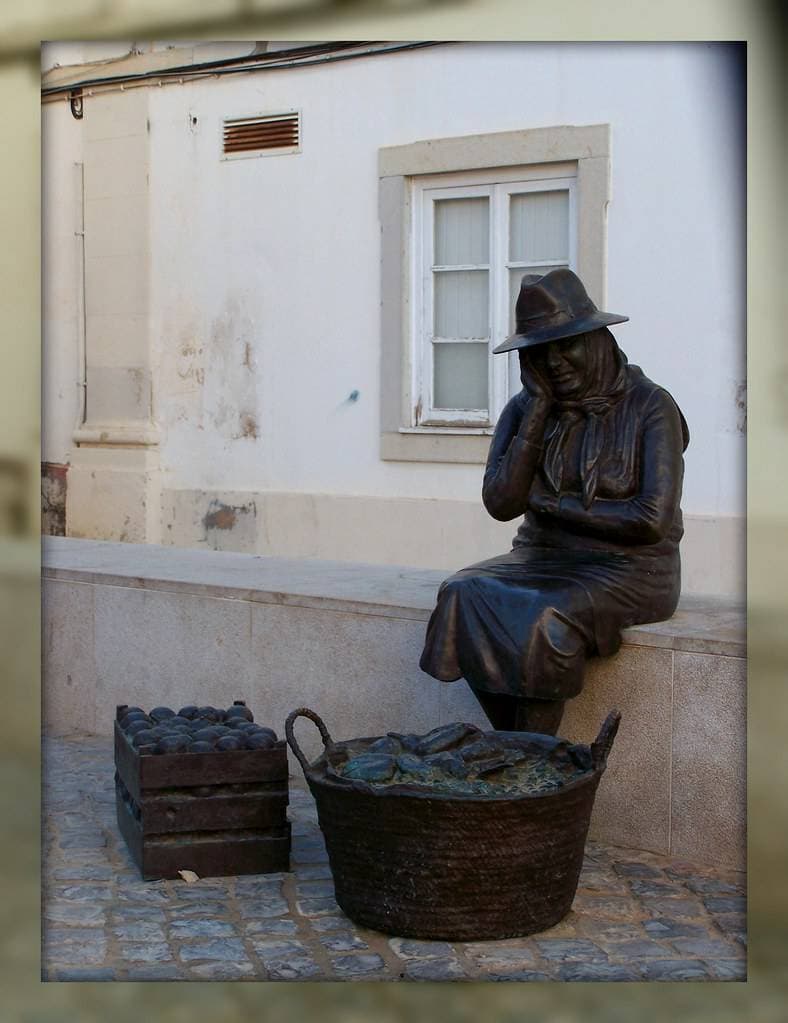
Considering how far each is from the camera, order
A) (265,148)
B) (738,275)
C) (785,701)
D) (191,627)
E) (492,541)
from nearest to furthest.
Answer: (785,701) < (191,627) < (738,275) < (492,541) < (265,148)

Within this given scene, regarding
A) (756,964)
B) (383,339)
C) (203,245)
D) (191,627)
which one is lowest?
(756,964)

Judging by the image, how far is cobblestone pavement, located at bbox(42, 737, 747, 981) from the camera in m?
4.15

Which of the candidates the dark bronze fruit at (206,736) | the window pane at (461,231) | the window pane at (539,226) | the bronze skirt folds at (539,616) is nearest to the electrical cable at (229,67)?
the window pane at (461,231)

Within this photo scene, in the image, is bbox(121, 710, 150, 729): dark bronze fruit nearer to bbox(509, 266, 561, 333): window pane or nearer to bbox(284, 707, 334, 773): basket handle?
bbox(284, 707, 334, 773): basket handle

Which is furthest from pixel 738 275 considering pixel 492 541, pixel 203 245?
pixel 203 245

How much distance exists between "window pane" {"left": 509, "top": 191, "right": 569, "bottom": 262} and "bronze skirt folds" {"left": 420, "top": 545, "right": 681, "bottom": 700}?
16.2 ft

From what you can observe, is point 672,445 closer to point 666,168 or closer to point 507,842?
point 507,842

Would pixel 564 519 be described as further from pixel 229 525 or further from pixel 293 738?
pixel 229 525

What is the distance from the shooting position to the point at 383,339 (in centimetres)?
1032

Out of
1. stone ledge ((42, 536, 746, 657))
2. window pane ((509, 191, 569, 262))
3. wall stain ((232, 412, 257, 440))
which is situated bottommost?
stone ledge ((42, 536, 746, 657))

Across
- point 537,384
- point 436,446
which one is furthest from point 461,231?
point 537,384

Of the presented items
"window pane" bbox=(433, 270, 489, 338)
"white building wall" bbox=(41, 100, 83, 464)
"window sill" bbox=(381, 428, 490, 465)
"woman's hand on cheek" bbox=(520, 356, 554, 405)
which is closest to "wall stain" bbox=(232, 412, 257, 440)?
"window sill" bbox=(381, 428, 490, 465)

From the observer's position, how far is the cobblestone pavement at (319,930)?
415cm

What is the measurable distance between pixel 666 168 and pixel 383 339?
7.15 ft
